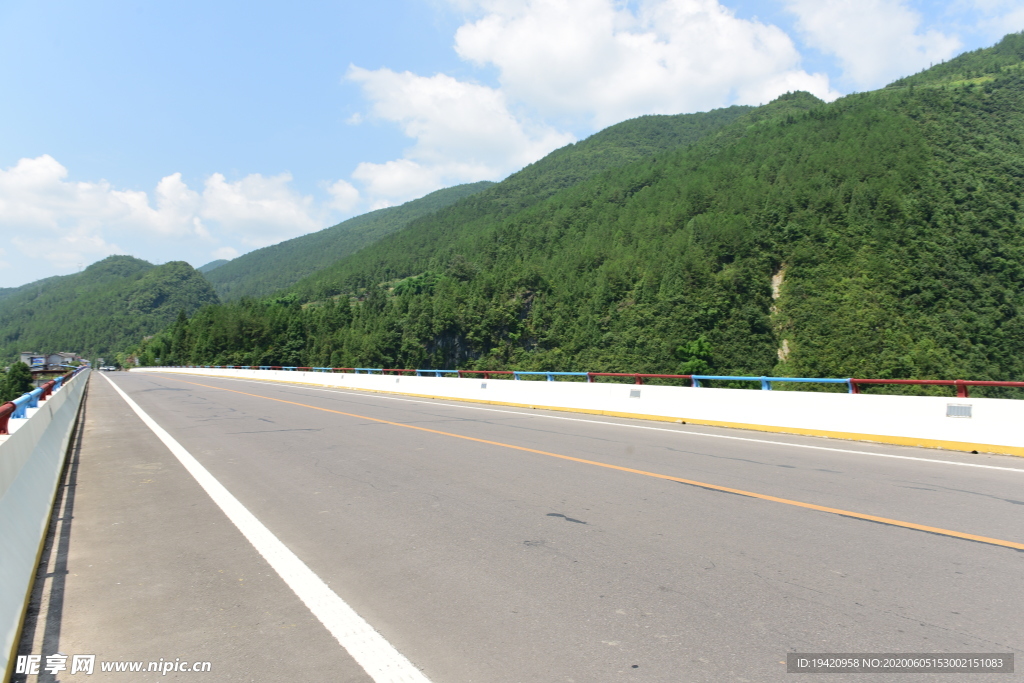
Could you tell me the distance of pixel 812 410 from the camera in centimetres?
1280

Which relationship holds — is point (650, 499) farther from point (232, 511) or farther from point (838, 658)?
point (232, 511)

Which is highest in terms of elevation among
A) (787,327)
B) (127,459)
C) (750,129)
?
(750,129)

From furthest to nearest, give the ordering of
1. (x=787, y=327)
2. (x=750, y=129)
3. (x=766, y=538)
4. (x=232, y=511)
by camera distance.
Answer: (x=750, y=129) < (x=787, y=327) < (x=232, y=511) < (x=766, y=538)

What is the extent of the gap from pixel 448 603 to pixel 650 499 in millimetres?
3376

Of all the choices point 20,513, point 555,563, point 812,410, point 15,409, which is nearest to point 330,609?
point 555,563

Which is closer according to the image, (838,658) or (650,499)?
(838,658)

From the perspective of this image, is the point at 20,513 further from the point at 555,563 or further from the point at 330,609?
the point at 555,563

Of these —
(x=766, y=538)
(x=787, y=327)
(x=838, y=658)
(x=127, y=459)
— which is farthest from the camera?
(x=787, y=327)

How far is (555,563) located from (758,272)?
117928 millimetres

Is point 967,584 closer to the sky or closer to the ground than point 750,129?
closer to the ground

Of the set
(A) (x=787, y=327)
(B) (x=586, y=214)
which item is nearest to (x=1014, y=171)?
(A) (x=787, y=327)

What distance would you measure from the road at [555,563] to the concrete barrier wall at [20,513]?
260 mm

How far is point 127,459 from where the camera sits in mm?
10695

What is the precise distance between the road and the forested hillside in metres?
94.8
